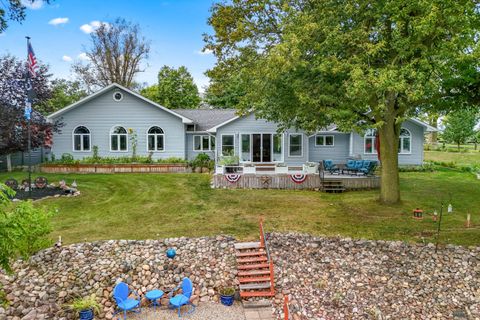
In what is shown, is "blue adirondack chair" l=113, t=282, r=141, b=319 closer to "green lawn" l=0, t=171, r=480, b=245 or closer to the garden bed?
"green lawn" l=0, t=171, r=480, b=245

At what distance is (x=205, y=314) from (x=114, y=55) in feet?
114

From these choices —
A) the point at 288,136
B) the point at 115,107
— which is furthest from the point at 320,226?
the point at 115,107

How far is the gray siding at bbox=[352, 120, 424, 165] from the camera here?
74.0 ft

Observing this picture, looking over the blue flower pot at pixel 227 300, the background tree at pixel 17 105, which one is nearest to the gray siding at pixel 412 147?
the blue flower pot at pixel 227 300

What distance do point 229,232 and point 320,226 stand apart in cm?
323

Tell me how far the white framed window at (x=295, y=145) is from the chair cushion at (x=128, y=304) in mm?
15048

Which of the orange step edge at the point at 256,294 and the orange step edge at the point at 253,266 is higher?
the orange step edge at the point at 253,266

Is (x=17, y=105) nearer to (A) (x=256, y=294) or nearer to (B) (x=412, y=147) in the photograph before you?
(A) (x=256, y=294)

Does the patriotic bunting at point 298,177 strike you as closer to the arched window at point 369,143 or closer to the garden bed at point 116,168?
the arched window at point 369,143

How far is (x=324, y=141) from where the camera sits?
22.8 metres

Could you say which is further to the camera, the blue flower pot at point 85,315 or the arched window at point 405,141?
the arched window at point 405,141

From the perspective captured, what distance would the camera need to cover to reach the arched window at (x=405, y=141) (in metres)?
22.8

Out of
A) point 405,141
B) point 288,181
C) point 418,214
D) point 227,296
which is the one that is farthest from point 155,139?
point 405,141

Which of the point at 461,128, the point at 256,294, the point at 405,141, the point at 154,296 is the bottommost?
the point at 256,294
